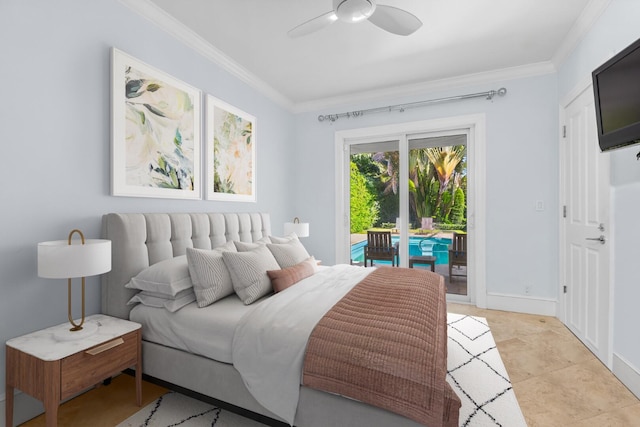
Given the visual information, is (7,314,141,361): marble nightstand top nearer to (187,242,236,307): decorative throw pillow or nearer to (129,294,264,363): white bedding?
(129,294,264,363): white bedding

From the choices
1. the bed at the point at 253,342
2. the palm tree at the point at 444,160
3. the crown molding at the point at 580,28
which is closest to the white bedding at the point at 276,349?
the bed at the point at 253,342

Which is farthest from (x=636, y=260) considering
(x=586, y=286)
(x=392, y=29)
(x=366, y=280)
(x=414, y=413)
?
(x=392, y=29)

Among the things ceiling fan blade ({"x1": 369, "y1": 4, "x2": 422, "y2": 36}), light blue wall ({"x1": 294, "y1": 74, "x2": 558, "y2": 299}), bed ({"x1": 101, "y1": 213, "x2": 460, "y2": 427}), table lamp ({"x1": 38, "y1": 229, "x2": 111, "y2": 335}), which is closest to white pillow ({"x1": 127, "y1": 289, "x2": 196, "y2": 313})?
bed ({"x1": 101, "y1": 213, "x2": 460, "y2": 427})

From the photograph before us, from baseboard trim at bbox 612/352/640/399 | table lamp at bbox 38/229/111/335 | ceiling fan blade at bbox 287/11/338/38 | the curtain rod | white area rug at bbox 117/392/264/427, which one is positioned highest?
the curtain rod

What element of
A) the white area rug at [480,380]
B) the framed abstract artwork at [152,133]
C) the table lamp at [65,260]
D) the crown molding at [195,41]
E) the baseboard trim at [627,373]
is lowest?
the white area rug at [480,380]

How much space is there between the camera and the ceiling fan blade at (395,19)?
2000mm

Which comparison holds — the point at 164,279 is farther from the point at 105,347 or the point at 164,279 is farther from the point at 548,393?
the point at 548,393

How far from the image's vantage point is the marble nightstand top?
1489mm

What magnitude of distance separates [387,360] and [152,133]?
2353 mm

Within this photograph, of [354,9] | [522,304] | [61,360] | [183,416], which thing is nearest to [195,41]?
[354,9]

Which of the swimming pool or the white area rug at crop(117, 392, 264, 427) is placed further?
the swimming pool

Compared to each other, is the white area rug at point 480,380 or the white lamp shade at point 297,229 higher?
the white lamp shade at point 297,229

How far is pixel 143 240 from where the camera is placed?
7.27ft

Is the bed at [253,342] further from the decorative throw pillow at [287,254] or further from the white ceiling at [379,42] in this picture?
the white ceiling at [379,42]
